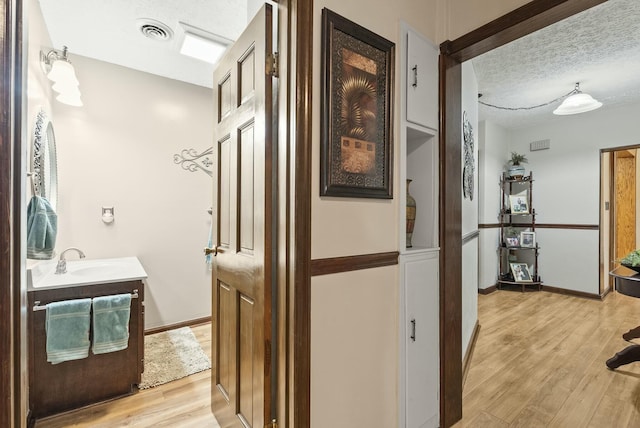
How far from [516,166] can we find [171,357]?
18.4 ft

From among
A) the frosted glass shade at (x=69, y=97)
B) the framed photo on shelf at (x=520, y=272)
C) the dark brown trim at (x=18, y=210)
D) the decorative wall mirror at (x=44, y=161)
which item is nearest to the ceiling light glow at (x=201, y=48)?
the frosted glass shade at (x=69, y=97)

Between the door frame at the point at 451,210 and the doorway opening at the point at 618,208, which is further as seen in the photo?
the doorway opening at the point at 618,208

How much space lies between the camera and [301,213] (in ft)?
3.74

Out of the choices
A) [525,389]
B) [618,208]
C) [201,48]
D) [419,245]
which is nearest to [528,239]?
[618,208]

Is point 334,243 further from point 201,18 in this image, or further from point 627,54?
point 627,54

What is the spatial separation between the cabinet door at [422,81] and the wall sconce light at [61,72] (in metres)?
2.32

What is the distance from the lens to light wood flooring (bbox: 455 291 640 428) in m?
1.86

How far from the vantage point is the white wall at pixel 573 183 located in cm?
425

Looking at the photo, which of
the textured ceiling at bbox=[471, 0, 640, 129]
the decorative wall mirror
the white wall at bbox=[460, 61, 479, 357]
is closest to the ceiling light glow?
the decorative wall mirror

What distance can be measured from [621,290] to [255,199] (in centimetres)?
277

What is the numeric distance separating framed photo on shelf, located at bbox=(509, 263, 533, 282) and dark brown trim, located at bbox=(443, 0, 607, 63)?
172 inches

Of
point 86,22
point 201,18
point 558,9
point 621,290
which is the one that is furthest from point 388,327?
point 86,22

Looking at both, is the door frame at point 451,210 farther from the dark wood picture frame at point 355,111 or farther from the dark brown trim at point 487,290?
the dark brown trim at point 487,290

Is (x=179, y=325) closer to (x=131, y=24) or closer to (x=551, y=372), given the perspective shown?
(x=131, y=24)
